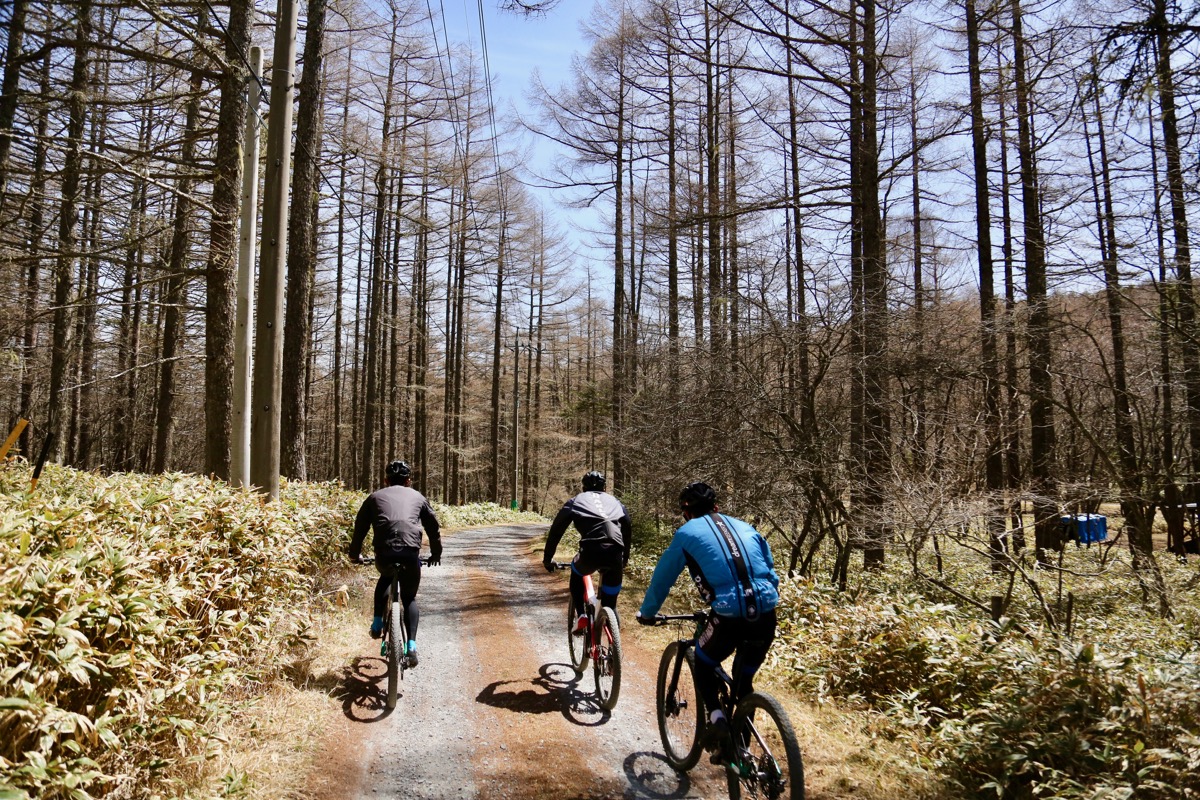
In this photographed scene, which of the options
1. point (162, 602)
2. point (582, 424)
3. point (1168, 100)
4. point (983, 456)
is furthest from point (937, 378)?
point (582, 424)

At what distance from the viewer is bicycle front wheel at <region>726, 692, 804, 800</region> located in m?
3.22

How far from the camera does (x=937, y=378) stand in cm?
900

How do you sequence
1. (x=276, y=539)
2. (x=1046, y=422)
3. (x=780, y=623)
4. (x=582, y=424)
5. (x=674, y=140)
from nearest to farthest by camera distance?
(x=276, y=539) → (x=780, y=623) → (x=1046, y=422) → (x=674, y=140) → (x=582, y=424)

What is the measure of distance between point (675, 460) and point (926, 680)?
234 inches

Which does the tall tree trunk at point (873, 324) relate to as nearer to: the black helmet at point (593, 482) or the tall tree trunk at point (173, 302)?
the black helmet at point (593, 482)

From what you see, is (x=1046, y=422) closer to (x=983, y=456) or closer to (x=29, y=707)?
(x=983, y=456)

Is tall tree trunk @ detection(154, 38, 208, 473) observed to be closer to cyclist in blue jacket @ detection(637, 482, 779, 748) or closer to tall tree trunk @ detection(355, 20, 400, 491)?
tall tree trunk @ detection(355, 20, 400, 491)

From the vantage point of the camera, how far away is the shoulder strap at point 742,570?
360 centimetres

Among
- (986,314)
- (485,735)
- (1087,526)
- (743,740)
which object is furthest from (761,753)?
(1087,526)

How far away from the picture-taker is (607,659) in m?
5.47

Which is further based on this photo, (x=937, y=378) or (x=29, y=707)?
(x=937, y=378)

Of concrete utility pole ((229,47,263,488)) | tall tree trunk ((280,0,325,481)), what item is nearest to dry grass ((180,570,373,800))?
concrete utility pole ((229,47,263,488))

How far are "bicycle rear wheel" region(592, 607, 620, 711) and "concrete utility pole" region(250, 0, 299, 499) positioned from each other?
14.5 ft

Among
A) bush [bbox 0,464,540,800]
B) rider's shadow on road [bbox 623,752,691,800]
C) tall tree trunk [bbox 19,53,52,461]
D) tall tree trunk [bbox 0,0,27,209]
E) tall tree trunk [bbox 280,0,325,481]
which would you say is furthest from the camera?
tall tree trunk [bbox 0,0,27,209]
